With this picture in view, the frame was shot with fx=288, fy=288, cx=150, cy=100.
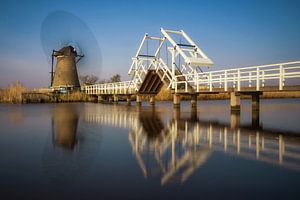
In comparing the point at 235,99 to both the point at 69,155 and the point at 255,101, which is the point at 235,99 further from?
the point at 69,155

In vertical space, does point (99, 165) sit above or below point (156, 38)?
below

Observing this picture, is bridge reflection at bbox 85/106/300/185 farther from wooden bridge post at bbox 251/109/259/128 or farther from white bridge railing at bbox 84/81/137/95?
white bridge railing at bbox 84/81/137/95

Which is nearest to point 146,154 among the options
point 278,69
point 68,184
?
point 68,184

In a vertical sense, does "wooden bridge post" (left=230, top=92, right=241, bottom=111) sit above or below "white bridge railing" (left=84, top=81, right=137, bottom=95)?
below

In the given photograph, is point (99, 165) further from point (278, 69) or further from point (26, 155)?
point (278, 69)

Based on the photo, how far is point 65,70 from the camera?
45.4 metres

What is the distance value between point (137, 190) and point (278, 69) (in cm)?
1116

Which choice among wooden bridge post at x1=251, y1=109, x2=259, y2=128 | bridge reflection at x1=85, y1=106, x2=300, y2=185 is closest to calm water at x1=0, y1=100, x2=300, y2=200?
bridge reflection at x1=85, y1=106, x2=300, y2=185

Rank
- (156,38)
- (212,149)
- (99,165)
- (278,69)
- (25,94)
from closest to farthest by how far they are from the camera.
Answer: (99,165) → (212,149) → (278,69) → (156,38) → (25,94)

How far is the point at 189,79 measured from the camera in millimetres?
20766

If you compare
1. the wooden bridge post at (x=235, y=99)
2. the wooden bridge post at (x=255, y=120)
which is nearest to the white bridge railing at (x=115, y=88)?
the wooden bridge post at (x=235, y=99)

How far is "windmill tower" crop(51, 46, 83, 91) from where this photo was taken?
4544 cm

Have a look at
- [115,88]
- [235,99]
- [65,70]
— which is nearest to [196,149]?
[235,99]

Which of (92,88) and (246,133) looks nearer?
(246,133)
